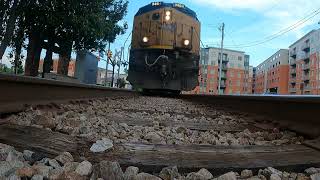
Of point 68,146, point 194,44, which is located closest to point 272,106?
point 68,146

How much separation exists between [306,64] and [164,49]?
7109 cm

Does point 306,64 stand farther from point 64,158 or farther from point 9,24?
point 64,158

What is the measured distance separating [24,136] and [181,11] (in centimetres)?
→ 1100

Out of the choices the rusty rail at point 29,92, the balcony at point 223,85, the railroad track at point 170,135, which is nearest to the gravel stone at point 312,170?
the railroad track at point 170,135

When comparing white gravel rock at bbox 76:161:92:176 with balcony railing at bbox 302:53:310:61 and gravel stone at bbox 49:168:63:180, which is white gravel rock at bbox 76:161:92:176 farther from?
balcony railing at bbox 302:53:310:61

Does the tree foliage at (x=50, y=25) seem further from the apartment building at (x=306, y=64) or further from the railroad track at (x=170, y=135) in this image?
the apartment building at (x=306, y=64)

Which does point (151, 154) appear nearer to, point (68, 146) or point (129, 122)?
point (68, 146)

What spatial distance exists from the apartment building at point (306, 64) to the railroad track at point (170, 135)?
62141mm

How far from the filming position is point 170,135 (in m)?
3.40

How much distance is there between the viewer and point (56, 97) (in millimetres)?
5480

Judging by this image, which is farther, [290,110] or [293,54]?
[293,54]

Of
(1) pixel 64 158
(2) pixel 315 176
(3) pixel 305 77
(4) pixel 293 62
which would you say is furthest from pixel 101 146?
(4) pixel 293 62

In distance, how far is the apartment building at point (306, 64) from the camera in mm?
69250

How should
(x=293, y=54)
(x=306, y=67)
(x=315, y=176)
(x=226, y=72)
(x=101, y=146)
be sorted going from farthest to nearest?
(x=226, y=72), (x=293, y=54), (x=306, y=67), (x=101, y=146), (x=315, y=176)
